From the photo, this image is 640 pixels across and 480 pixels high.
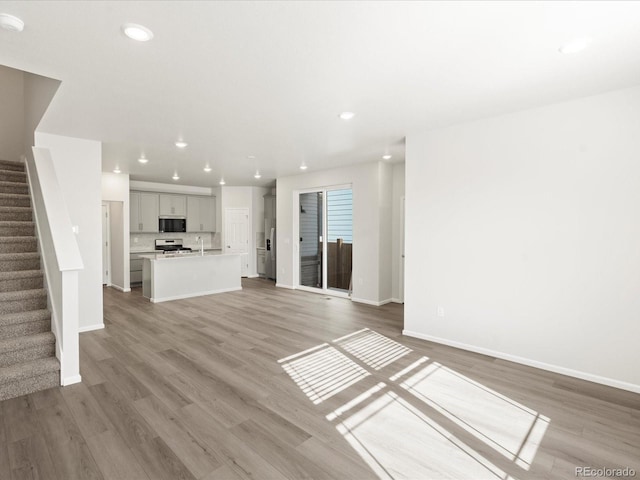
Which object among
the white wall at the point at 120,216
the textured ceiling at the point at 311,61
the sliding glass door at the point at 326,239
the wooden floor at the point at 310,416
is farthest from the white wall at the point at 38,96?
the sliding glass door at the point at 326,239

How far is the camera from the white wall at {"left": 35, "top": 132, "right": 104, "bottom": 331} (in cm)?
437

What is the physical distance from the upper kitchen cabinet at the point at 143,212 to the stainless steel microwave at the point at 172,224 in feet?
0.42

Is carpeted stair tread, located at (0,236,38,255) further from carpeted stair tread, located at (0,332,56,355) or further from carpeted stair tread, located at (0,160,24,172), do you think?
carpeted stair tread, located at (0,160,24,172)

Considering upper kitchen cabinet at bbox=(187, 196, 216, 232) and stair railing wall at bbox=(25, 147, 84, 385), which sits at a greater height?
upper kitchen cabinet at bbox=(187, 196, 216, 232)

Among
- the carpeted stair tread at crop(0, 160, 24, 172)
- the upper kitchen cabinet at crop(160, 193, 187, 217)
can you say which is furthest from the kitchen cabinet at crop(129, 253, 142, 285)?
the carpeted stair tread at crop(0, 160, 24, 172)

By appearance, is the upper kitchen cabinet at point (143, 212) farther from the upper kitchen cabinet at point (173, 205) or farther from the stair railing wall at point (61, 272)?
the stair railing wall at point (61, 272)

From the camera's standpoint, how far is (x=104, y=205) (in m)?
7.73

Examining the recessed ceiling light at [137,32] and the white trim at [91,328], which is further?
the white trim at [91,328]

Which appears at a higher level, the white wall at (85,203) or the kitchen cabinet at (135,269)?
the white wall at (85,203)

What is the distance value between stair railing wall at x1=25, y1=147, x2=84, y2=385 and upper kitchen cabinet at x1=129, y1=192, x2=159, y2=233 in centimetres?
473

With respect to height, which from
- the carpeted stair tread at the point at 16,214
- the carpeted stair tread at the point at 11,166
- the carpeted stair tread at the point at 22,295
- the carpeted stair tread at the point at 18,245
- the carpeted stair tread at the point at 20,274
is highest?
the carpeted stair tread at the point at 11,166

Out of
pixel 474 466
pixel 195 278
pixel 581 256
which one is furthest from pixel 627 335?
pixel 195 278

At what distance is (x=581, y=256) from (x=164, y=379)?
403cm

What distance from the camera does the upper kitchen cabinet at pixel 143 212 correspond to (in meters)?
8.15
